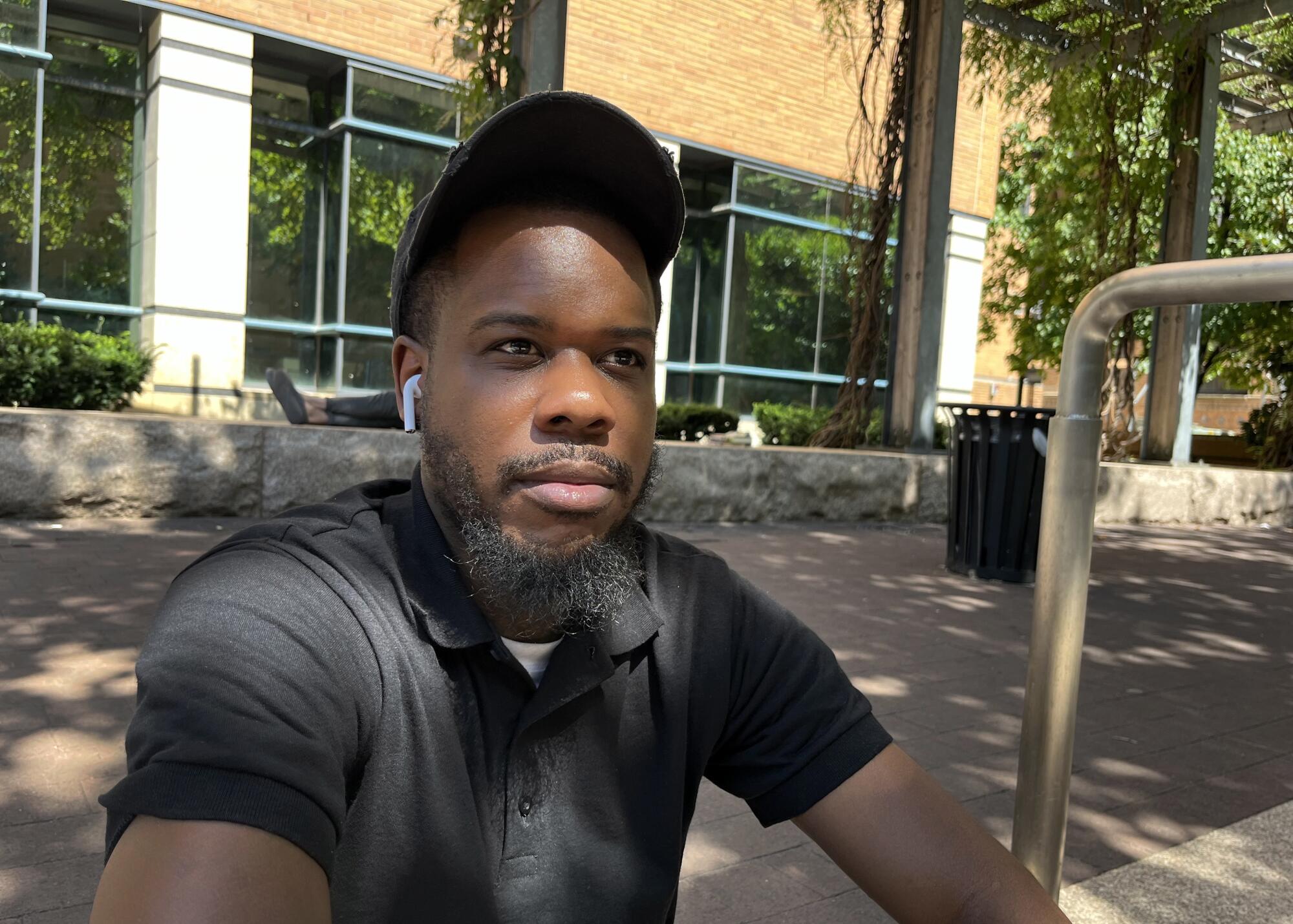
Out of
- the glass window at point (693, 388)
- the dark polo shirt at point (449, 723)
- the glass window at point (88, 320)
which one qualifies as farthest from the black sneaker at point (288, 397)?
the glass window at point (693, 388)

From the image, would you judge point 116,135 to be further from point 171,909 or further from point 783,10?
point 171,909

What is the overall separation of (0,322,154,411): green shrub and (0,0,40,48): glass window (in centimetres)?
487

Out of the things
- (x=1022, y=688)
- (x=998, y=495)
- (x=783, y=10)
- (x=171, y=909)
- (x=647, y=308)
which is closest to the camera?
(x=171, y=909)

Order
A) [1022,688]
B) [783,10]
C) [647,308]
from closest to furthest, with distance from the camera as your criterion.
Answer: [647,308]
[1022,688]
[783,10]

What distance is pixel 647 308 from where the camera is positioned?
5.07ft

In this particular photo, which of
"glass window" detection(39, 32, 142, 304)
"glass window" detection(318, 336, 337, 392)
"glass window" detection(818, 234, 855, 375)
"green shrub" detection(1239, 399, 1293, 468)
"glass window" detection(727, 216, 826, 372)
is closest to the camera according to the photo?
"glass window" detection(39, 32, 142, 304)

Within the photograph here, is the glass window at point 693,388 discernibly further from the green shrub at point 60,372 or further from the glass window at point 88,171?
the green shrub at point 60,372

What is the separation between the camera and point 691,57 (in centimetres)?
1559

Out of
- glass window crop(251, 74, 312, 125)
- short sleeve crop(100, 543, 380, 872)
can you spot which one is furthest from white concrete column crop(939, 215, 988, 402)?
short sleeve crop(100, 543, 380, 872)

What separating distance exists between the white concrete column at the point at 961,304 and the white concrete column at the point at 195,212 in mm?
12342

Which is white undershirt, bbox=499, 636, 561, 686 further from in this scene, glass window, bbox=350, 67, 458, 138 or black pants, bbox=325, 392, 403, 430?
glass window, bbox=350, 67, 458, 138

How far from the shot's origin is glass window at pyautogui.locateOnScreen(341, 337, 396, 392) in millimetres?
14141

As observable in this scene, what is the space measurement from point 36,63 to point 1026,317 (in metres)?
17.4

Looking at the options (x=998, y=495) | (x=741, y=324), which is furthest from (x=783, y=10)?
(x=998, y=495)
